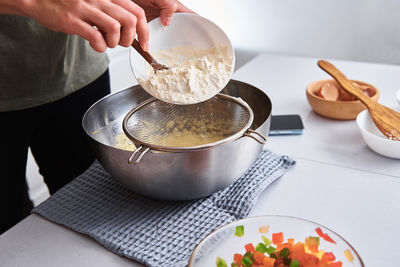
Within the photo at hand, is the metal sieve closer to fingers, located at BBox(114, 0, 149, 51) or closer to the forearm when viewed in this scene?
fingers, located at BBox(114, 0, 149, 51)

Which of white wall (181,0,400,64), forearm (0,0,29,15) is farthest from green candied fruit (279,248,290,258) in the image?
white wall (181,0,400,64)

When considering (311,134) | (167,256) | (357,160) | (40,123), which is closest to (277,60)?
(311,134)

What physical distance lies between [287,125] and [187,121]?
12.1 inches

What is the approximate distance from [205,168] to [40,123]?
583mm

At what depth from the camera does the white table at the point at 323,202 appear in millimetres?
712

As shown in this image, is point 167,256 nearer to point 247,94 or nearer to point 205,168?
point 205,168

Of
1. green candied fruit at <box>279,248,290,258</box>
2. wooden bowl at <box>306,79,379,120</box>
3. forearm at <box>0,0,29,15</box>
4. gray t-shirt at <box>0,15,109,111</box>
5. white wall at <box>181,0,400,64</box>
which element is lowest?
white wall at <box>181,0,400,64</box>

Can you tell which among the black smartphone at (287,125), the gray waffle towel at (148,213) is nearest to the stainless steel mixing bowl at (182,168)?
the gray waffle towel at (148,213)

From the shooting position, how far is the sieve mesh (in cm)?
89

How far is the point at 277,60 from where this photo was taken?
1604mm

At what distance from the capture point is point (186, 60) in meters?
0.91

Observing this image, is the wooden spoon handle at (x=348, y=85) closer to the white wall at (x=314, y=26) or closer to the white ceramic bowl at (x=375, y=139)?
the white ceramic bowl at (x=375, y=139)

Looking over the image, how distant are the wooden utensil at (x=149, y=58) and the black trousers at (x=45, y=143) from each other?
371 millimetres

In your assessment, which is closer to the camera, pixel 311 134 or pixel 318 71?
pixel 311 134
